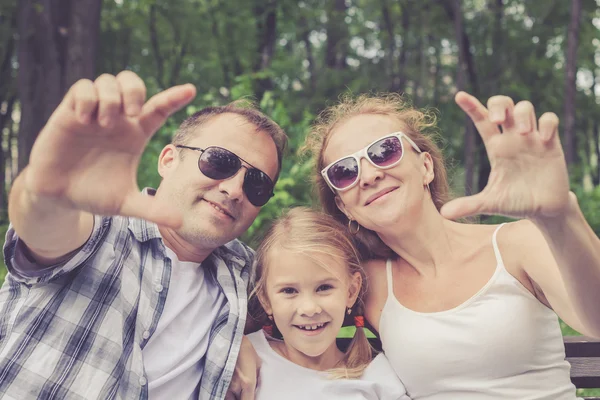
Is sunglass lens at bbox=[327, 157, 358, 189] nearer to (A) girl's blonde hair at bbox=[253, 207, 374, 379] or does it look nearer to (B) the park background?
(A) girl's blonde hair at bbox=[253, 207, 374, 379]

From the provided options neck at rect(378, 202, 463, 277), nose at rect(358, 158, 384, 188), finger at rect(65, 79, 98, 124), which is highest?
finger at rect(65, 79, 98, 124)

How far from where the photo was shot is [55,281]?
82.3 inches

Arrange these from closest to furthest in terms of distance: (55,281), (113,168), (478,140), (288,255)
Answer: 1. (113,168)
2. (55,281)
3. (288,255)
4. (478,140)

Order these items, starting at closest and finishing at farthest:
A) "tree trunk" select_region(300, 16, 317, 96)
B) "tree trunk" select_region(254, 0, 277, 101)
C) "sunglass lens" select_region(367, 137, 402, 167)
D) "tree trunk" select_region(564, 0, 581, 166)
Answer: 1. "sunglass lens" select_region(367, 137, 402, 167)
2. "tree trunk" select_region(564, 0, 581, 166)
3. "tree trunk" select_region(254, 0, 277, 101)
4. "tree trunk" select_region(300, 16, 317, 96)

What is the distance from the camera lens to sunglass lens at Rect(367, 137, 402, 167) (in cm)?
243

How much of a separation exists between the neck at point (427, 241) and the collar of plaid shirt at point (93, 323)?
76cm

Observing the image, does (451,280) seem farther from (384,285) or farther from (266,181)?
(266,181)

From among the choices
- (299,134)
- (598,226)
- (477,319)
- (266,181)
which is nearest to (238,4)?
(299,134)

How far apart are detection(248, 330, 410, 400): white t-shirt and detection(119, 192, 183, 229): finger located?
1080 millimetres

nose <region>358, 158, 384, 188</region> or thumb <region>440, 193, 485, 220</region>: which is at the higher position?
nose <region>358, 158, 384, 188</region>

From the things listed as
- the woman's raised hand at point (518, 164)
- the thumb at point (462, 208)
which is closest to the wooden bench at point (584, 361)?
the woman's raised hand at point (518, 164)

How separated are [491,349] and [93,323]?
4.98 feet

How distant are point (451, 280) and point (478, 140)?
993 cm

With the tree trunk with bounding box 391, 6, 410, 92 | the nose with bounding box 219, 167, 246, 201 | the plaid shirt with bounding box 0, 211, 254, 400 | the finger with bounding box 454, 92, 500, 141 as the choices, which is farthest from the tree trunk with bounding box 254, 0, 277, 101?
the finger with bounding box 454, 92, 500, 141
